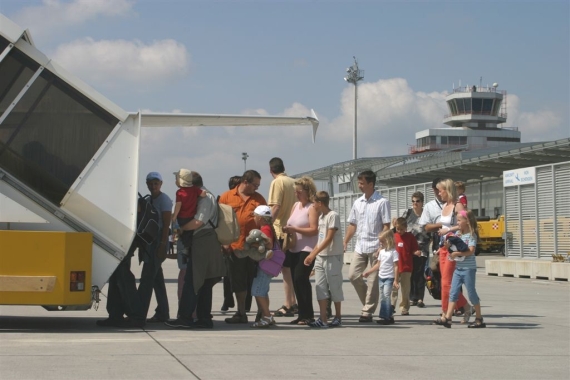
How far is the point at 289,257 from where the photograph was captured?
39.7 feet

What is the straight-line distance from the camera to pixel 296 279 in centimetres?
1169

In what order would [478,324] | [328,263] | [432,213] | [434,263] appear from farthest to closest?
[432,213], [434,263], [328,263], [478,324]

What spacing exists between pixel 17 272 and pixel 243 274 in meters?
2.77

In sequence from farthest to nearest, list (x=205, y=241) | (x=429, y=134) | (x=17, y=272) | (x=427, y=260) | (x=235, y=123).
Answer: (x=429, y=134)
(x=235, y=123)
(x=427, y=260)
(x=205, y=241)
(x=17, y=272)

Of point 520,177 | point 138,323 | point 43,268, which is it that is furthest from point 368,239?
point 520,177

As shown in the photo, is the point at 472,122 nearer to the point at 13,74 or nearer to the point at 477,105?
the point at 477,105

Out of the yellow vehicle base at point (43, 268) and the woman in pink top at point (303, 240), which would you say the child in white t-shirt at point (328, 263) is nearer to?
the woman in pink top at point (303, 240)

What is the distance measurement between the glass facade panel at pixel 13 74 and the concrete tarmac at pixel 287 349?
8.03 ft

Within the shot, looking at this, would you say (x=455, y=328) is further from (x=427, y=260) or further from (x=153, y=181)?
(x=153, y=181)

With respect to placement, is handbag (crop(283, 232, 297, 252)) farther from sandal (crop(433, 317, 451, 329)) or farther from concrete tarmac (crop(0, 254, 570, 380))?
sandal (crop(433, 317, 451, 329))

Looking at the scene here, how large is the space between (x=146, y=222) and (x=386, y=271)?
3.05m

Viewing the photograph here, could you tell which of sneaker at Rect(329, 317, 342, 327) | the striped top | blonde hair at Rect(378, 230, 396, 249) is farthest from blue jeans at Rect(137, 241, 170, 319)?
blonde hair at Rect(378, 230, 396, 249)

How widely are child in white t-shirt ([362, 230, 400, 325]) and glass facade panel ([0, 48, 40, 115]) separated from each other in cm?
461

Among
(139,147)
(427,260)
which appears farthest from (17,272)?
(427,260)
